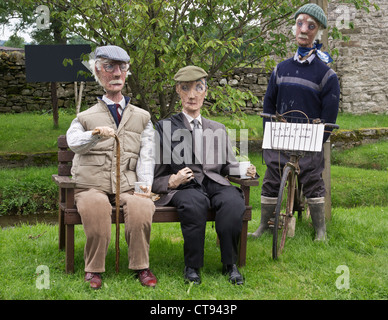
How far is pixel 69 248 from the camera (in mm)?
4051

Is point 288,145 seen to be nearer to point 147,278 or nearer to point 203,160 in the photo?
point 203,160

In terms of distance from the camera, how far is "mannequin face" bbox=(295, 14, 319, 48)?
4793mm

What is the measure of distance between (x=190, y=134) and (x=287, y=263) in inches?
53.4

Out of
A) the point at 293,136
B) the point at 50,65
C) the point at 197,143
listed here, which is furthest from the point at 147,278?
the point at 50,65

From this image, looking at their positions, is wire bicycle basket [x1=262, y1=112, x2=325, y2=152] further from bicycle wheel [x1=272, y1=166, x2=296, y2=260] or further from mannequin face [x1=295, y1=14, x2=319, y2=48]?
Answer: mannequin face [x1=295, y1=14, x2=319, y2=48]

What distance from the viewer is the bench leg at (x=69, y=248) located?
4000mm

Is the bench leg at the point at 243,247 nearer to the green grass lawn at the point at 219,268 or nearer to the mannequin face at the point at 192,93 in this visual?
the green grass lawn at the point at 219,268

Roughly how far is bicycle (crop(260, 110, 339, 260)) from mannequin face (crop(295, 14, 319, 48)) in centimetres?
69

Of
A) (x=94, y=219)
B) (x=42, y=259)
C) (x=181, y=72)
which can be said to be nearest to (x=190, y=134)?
(x=181, y=72)

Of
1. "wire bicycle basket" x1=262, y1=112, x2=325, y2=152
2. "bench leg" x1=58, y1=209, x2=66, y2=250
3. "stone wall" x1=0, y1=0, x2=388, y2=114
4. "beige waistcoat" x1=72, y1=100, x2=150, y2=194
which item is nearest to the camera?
"beige waistcoat" x1=72, y1=100, x2=150, y2=194

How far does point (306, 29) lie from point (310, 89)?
1.76 feet

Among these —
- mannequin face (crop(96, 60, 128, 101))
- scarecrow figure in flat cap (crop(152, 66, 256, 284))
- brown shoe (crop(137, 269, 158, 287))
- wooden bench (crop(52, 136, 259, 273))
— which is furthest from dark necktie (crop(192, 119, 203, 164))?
brown shoe (crop(137, 269, 158, 287))

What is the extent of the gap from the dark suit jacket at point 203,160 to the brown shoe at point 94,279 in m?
0.76

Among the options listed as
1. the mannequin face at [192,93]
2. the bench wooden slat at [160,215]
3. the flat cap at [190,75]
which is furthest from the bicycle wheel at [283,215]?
the flat cap at [190,75]
